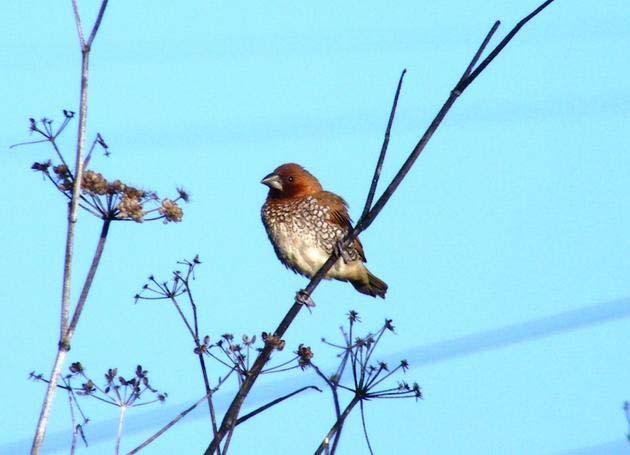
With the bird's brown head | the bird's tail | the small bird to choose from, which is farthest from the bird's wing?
the bird's tail

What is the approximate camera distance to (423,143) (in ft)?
9.53

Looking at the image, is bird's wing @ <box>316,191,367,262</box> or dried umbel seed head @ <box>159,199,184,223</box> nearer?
dried umbel seed head @ <box>159,199,184,223</box>

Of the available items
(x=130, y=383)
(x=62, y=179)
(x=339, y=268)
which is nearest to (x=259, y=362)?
(x=130, y=383)

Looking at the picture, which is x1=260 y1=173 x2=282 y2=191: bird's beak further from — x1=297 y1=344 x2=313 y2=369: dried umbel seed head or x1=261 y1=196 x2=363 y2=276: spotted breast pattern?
x1=297 y1=344 x2=313 y2=369: dried umbel seed head

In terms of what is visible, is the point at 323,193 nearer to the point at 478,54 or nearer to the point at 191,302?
the point at 191,302

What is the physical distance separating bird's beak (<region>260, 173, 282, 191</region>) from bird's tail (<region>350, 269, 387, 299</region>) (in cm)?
98

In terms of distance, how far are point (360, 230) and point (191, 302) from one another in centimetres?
83

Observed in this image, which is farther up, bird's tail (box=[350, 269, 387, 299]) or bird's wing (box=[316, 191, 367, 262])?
bird's wing (box=[316, 191, 367, 262])

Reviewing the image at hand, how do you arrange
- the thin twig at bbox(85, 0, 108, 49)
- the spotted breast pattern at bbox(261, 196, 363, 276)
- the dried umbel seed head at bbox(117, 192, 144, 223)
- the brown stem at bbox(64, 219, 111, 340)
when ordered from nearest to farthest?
the brown stem at bbox(64, 219, 111, 340) < the thin twig at bbox(85, 0, 108, 49) < the dried umbel seed head at bbox(117, 192, 144, 223) < the spotted breast pattern at bbox(261, 196, 363, 276)

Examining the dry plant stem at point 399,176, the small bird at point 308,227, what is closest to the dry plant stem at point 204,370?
the dry plant stem at point 399,176

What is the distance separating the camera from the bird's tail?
7859 mm

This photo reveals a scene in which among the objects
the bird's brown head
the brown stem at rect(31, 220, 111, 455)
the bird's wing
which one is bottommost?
the brown stem at rect(31, 220, 111, 455)

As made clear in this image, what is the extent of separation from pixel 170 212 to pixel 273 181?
4634 millimetres

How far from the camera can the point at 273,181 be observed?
7738 millimetres
